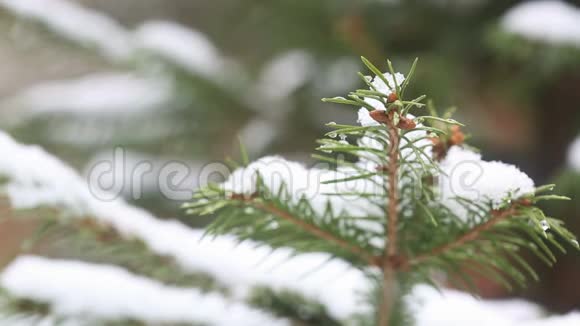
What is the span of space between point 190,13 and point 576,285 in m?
0.96

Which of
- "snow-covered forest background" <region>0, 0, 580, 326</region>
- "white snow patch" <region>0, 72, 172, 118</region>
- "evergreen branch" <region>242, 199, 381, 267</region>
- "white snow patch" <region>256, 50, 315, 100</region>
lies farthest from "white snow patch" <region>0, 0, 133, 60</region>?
"evergreen branch" <region>242, 199, 381, 267</region>

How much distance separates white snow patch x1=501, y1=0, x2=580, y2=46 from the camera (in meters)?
0.48

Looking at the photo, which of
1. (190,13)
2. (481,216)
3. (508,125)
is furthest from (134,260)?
(190,13)

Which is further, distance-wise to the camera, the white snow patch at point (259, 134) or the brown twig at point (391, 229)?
the white snow patch at point (259, 134)

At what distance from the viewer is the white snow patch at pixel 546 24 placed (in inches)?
18.7

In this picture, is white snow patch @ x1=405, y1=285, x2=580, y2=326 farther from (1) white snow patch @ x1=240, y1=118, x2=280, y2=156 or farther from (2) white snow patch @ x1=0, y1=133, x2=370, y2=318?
(1) white snow patch @ x1=240, y1=118, x2=280, y2=156

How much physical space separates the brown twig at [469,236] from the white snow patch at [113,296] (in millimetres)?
106

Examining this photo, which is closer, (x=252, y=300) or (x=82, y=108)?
(x=252, y=300)

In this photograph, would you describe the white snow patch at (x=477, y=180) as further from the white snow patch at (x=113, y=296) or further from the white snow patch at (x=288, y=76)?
the white snow patch at (x=288, y=76)

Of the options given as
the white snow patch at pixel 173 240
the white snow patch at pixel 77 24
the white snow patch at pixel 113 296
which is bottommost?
the white snow patch at pixel 113 296

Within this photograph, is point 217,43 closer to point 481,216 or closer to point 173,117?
point 173,117

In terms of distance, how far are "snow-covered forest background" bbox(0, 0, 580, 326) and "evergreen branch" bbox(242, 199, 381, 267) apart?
52 mm

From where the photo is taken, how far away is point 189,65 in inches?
27.5

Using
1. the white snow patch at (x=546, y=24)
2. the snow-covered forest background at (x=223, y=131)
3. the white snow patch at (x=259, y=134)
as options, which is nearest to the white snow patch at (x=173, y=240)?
the snow-covered forest background at (x=223, y=131)
